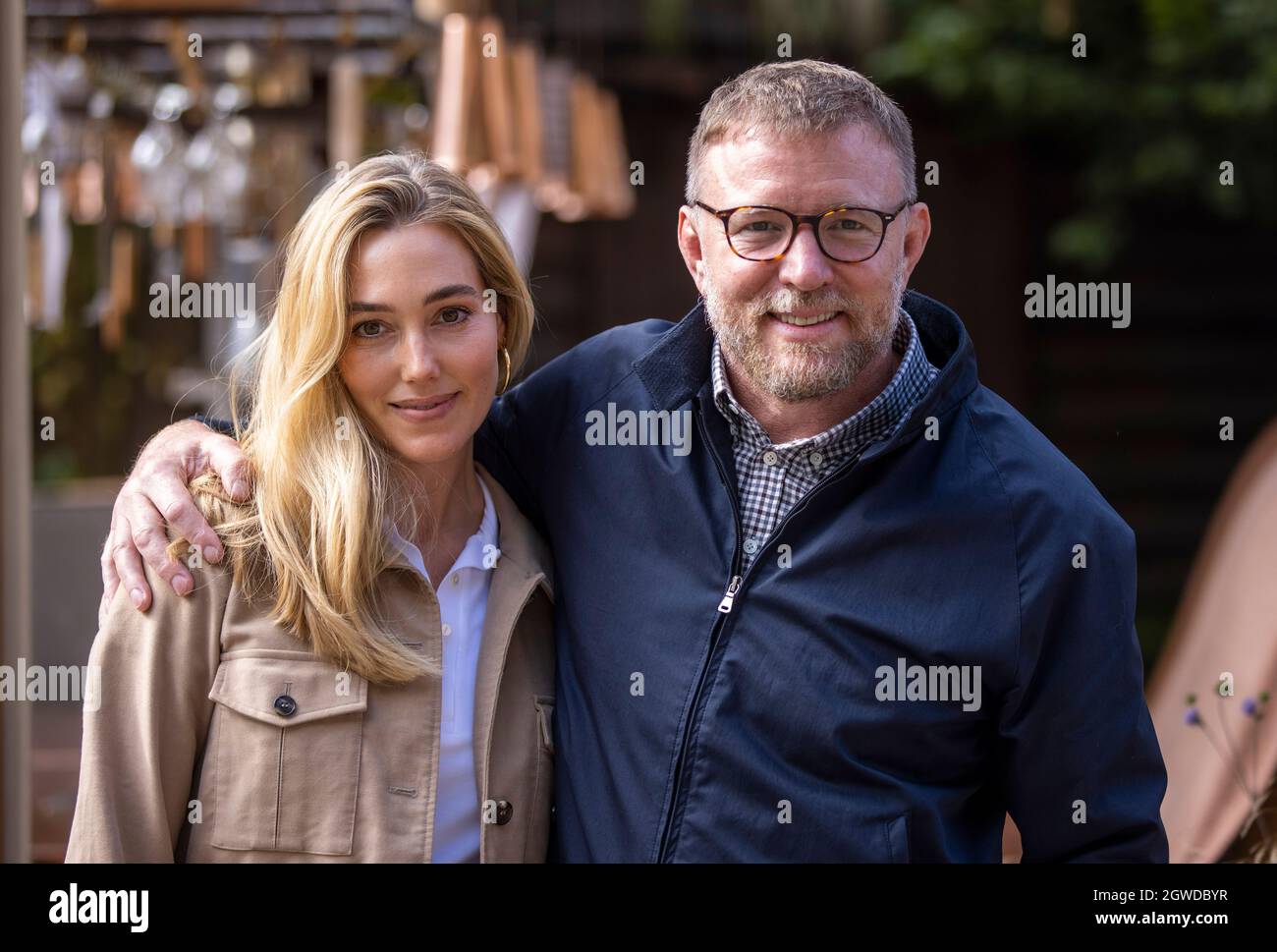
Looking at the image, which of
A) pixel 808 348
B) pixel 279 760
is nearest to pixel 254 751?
pixel 279 760

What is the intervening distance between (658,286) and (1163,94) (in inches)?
Result: 76.5

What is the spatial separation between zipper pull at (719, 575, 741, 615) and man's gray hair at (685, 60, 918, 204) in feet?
1.77

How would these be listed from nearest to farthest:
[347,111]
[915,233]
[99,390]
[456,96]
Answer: [915,233] → [456,96] → [347,111] → [99,390]

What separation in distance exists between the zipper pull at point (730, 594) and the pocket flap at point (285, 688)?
1.59 feet

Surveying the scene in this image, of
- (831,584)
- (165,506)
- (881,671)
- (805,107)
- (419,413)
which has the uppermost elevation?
(805,107)

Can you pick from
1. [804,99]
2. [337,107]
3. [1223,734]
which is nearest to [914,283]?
[337,107]

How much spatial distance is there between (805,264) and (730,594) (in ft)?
1.48

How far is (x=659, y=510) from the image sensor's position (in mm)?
2010

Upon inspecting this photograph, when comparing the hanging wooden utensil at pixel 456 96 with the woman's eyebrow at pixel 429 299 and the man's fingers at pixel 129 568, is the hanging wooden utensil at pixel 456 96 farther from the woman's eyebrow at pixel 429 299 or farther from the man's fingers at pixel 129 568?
the man's fingers at pixel 129 568

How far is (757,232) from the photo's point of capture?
1.92 m

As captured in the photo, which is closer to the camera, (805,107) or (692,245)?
(805,107)

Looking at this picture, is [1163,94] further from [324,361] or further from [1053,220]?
[324,361]

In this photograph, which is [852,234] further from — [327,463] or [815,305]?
[327,463]

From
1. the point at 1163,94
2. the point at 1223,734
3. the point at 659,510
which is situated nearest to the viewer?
the point at 659,510
